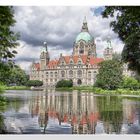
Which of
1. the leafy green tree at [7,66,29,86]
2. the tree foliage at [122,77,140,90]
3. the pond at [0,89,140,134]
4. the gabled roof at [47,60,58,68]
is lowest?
the pond at [0,89,140,134]

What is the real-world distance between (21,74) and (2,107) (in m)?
0.59

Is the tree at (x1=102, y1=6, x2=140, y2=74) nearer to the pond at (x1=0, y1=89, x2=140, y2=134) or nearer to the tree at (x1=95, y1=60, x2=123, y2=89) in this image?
the tree at (x1=95, y1=60, x2=123, y2=89)

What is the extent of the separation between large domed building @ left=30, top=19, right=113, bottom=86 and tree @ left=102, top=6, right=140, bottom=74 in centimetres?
24

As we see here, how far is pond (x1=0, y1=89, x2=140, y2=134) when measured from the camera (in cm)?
560

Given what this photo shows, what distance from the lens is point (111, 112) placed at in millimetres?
6965

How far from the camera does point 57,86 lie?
22.7 ft

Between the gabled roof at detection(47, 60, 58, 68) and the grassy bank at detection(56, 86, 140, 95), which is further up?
the gabled roof at detection(47, 60, 58, 68)

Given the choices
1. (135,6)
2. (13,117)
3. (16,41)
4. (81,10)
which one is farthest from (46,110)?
(135,6)

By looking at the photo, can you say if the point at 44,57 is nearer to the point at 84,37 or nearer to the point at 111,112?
the point at 84,37

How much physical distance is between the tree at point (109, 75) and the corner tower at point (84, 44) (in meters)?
0.28

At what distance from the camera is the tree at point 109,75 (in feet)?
22.0

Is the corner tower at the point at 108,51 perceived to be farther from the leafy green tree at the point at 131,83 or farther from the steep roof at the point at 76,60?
the leafy green tree at the point at 131,83

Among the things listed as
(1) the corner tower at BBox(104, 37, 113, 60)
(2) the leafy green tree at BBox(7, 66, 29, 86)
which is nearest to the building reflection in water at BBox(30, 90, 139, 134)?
(2) the leafy green tree at BBox(7, 66, 29, 86)

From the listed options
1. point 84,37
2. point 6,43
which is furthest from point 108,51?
point 6,43
